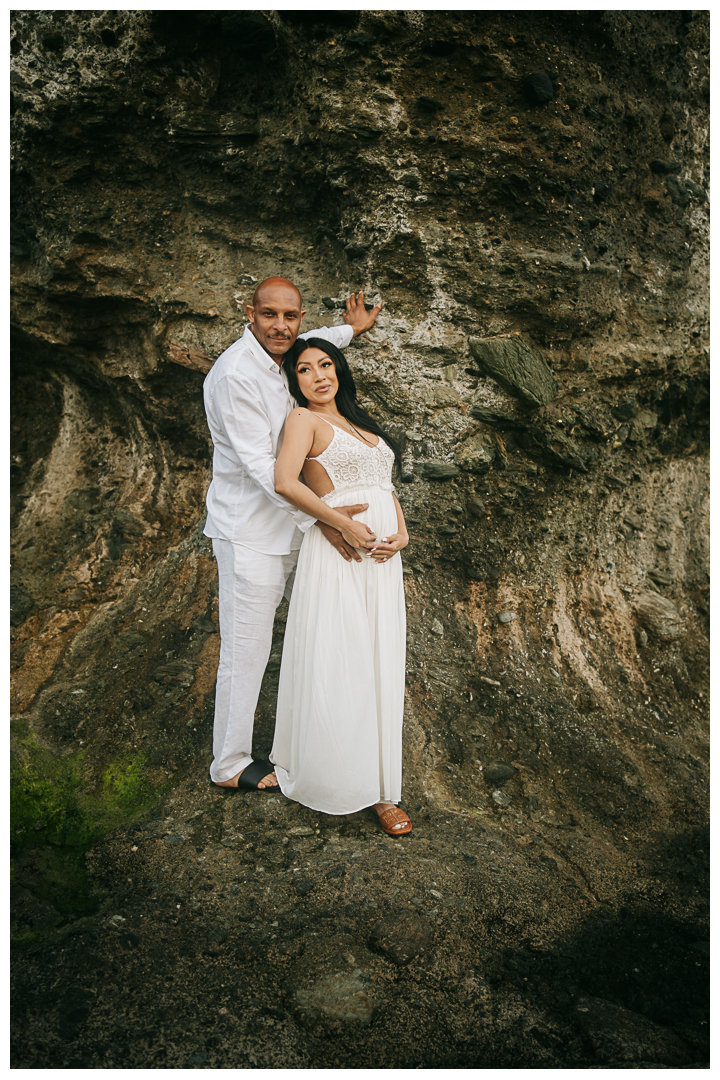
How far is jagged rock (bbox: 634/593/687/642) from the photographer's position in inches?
189

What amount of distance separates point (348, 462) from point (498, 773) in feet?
6.88

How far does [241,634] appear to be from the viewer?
11.6 ft

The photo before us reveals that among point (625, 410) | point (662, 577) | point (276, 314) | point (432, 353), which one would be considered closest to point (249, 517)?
point (276, 314)

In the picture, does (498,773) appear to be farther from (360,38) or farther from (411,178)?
(360,38)

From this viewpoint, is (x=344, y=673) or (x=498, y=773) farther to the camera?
(x=498, y=773)

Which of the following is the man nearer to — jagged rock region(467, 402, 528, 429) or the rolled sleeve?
the rolled sleeve

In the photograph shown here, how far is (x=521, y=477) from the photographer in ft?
14.7

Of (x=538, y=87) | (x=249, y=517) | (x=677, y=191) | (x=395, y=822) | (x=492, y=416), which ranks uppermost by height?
(x=538, y=87)

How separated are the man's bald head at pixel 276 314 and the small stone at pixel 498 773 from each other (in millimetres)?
2700

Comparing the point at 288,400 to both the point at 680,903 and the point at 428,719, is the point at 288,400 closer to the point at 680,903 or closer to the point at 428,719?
the point at 428,719

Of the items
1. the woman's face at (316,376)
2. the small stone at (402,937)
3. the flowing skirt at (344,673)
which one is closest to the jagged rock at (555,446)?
the flowing skirt at (344,673)

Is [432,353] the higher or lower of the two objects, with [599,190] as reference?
lower

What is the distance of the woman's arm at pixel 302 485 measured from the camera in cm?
315

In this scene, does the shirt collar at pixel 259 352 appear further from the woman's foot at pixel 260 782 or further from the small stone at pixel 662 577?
the small stone at pixel 662 577
